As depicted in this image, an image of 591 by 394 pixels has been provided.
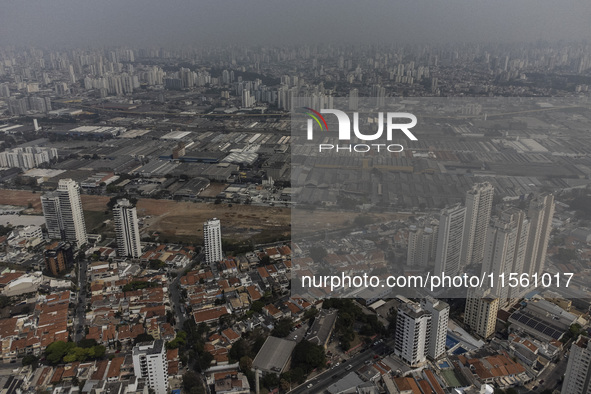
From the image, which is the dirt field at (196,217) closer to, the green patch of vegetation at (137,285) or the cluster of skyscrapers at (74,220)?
the cluster of skyscrapers at (74,220)

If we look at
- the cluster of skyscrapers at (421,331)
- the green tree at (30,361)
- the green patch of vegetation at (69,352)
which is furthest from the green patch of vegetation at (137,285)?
the cluster of skyscrapers at (421,331)

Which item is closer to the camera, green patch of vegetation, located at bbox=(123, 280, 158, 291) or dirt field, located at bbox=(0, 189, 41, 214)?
green patch of vegetation, located at bbox=(123, 280, 158, 291)

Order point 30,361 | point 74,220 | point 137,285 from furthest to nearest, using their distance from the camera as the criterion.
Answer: point 74,220
point 137,285
point 30,361

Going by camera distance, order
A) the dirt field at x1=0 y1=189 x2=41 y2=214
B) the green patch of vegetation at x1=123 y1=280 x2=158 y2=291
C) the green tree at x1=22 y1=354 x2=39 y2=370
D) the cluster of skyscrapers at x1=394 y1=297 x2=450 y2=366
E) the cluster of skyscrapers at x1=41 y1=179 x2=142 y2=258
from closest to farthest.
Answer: the cluster of skyscrapers at x1=394 y1=297 x2=450 y2=366, the green tree at x1=22 y1=354 x2=39 y2=370, the green patch of vegetation at x1=123 y1=280 x2=158 y2=291, the cluster of skyscrapers at x1=41 y1=179 x2=142 y2=258, the dirt field at x1=0 y1=189 x2=41 y2=214

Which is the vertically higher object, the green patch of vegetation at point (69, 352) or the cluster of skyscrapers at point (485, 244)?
the cluster of skyscrapers at point (485, 244)

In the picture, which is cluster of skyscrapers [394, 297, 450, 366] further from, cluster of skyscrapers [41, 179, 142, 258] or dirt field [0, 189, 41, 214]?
dirt field [0, 189, 41, 214]

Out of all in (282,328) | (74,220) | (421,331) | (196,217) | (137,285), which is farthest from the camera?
(196,217)

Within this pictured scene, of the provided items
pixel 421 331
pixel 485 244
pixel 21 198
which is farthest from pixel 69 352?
pixel 21 198

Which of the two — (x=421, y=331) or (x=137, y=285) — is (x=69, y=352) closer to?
(x=137, y=285)

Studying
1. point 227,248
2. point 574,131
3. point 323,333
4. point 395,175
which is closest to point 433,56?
point 574,131

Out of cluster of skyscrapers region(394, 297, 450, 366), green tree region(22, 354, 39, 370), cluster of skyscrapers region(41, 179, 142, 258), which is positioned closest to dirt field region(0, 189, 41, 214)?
cluster of skyscrapers region(41, 179, 142, 258)

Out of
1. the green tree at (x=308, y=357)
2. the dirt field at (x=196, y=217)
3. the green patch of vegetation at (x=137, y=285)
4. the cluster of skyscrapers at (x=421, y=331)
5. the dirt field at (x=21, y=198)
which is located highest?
the cluster of skyscrapers at (x=421, y=331)

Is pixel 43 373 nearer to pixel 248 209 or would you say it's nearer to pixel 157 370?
pixel 157 370
